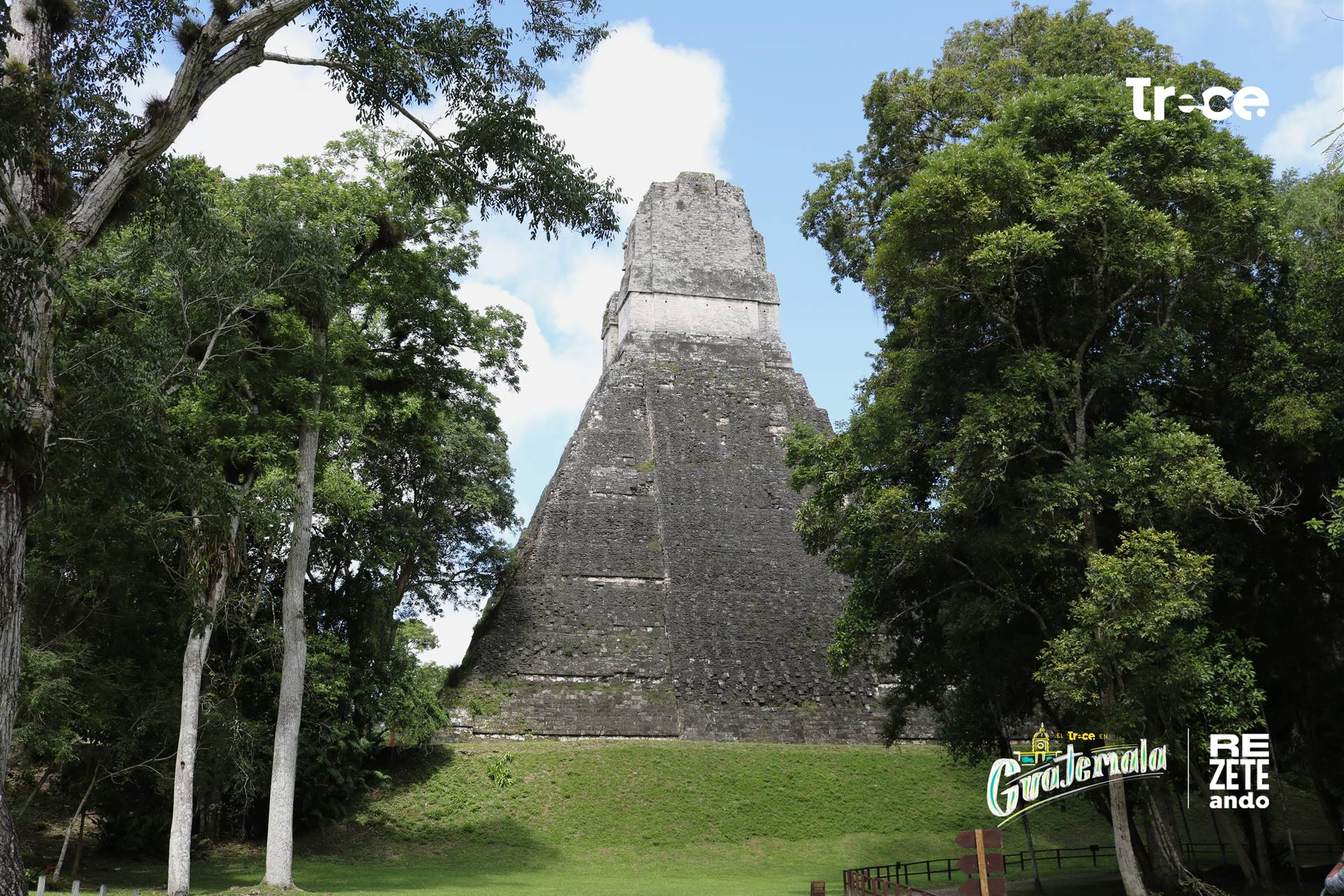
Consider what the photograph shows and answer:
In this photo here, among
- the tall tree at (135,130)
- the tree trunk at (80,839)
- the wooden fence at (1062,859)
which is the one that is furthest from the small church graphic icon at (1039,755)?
the tree trunk at (80,839)

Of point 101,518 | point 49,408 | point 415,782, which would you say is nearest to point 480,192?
point 49,408

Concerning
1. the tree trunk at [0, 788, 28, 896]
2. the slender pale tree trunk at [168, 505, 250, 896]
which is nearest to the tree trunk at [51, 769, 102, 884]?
the slender pale tree trunk at [168, 505, 250, 896]

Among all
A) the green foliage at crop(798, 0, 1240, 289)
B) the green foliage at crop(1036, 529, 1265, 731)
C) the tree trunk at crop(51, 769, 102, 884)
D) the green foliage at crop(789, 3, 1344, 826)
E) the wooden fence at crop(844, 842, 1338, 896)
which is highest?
the green foliage at crop(798, 0, 1240, 289)

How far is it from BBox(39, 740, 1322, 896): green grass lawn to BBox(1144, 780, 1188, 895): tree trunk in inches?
146

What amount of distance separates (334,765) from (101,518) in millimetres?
7613

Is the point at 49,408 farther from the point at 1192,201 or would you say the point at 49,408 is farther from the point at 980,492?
the point at 1192,201

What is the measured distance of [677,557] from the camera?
22.7 m

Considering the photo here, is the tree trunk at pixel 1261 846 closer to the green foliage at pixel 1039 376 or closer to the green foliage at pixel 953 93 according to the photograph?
the green foliage at pixel 1039 376

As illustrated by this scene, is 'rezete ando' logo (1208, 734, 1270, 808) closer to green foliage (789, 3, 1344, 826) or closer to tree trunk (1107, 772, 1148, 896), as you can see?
green foliage (789, 3, 1344, 826)

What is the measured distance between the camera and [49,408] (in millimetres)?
5688

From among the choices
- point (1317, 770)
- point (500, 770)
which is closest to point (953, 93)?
point (1317, 770)

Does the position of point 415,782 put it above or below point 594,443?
below

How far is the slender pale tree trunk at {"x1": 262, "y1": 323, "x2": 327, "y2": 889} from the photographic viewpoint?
10.4 m

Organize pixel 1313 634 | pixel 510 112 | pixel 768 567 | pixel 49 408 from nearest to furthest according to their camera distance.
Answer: pixel 49 408 < pixel 510 112 < pixel 1313 634 < pixel 768 567
